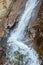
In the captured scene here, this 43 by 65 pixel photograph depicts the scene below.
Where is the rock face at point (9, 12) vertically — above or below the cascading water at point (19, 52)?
above

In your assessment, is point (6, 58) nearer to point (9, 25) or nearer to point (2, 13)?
point (9, 25)

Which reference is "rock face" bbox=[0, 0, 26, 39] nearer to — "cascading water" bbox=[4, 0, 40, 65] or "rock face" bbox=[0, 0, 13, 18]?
"rock face" bbox=[0, 0, 13, 18]

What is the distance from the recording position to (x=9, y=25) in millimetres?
5188

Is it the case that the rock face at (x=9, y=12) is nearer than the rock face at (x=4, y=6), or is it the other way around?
the rock face at (x=9, y=12)

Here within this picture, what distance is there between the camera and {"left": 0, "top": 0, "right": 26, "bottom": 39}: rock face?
5266mm

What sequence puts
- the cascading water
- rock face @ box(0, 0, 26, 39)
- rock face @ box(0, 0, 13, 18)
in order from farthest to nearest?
rock face @ box(0, 0, 13, 18) < rock face @ box(0, 0, 26, 39) < the cascading water

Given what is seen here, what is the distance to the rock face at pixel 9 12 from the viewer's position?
527 centimetres

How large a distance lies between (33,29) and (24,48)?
1.72 ft

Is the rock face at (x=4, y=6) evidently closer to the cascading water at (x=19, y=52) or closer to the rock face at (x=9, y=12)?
the rock face at (x=9, y=12)

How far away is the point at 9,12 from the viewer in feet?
18.9

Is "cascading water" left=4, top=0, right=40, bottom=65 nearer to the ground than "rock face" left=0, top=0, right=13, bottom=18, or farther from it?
nearer to the ground

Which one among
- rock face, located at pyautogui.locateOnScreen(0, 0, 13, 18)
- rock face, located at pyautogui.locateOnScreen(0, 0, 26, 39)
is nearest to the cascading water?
rock face, located at pyautogui.locateOnScreen(0, 0, 26, 39)

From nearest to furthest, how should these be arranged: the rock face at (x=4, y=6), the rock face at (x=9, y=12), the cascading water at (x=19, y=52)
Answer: the cascading water at (x=19, y=52)
the rock face at (x=9, y=12)
the rock face at (x=4, y=6)

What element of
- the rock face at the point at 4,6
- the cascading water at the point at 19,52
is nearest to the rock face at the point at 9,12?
the rock face at the point at 4,6
